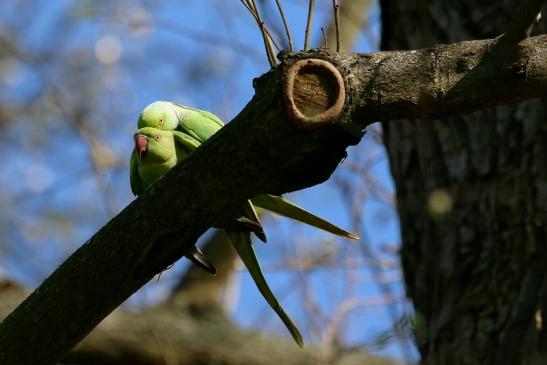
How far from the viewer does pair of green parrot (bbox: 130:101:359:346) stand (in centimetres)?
257

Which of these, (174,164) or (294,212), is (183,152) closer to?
(174,164)

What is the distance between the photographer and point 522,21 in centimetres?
181

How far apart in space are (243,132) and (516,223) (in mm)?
1531

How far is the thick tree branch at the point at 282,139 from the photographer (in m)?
1.85

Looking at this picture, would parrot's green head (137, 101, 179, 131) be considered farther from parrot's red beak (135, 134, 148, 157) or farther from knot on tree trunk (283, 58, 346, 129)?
knot on tree trunk (283, 58, 346, 129)

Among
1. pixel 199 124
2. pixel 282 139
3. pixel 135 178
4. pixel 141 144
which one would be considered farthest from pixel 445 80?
pixel 135 178

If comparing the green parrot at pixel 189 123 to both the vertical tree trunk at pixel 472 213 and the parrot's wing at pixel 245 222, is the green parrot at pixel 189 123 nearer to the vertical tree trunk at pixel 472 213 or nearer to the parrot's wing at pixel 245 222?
the parrot's wing at pixel 245 222

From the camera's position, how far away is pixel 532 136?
3.08 m

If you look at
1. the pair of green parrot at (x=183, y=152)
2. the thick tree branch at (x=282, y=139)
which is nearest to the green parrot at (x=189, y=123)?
the pair of green parrot at (x=183, y=152)

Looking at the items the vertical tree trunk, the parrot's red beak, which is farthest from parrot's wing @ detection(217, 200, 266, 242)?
the vertical tree trunk

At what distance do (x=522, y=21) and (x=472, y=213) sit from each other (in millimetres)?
1446

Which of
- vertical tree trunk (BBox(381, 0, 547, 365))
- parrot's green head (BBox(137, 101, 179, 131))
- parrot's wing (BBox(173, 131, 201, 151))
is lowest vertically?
vertical tree trunk (BBox(381, 0, 547, 365))

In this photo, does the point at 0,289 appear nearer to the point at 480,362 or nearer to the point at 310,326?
the point at 310,326

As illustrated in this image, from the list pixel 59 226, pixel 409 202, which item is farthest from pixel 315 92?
pixel 59 226
